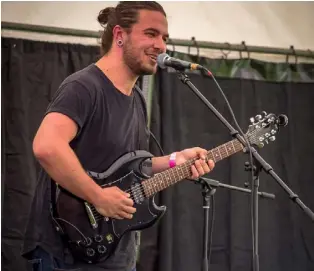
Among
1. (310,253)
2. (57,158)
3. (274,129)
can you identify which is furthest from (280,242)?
(57,158)

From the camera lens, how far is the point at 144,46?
165 centimetres

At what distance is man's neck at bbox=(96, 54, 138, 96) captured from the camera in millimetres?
1639

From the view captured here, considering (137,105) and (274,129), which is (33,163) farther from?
(274,129)

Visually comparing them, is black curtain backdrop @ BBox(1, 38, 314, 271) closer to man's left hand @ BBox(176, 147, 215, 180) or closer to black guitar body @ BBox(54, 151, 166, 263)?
man's left hand @ BBox(176, 147, 215, 180)

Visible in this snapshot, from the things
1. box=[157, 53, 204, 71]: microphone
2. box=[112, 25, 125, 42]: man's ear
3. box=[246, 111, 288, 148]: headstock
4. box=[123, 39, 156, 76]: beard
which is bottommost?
box=[246, 111, 288, 148]: headstock

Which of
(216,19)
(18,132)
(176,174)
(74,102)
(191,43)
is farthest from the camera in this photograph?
(216,19)

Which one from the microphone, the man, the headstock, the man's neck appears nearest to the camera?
the man

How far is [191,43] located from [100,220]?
157cm

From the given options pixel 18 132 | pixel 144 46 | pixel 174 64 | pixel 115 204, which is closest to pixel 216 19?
pixel 18 132

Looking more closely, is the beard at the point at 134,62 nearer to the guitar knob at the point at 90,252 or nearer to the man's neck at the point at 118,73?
the man's neck at the point at 118,73

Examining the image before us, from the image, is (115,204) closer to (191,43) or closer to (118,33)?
(118,33)

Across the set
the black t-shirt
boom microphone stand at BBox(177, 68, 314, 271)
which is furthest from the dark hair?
boom microphone stand at BBox(177, 68, 314, 271)

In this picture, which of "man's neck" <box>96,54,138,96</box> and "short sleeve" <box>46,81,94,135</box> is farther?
"man's neck" <box>96,54,138,96</box>

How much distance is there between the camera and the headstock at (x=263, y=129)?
1.78m
